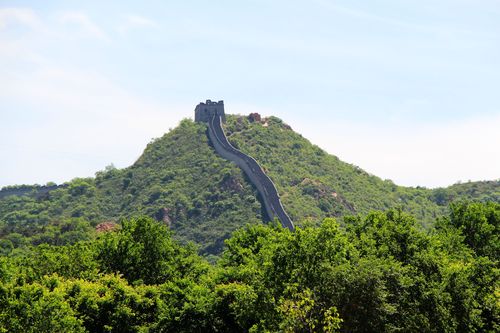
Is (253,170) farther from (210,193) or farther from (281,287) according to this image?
(281,287)

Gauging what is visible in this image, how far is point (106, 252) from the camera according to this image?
64.5m

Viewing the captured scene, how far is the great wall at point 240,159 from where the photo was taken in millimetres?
124650

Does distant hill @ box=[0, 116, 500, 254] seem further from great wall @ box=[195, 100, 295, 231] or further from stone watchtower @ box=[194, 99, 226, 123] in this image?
stone watchtower @ box=[194, 99, 226, 123]

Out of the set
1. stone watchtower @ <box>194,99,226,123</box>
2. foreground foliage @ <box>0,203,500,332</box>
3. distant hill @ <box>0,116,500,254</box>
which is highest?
stone watchtower @ <box>194,99,226,123</box>

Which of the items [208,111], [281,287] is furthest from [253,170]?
[281,287]

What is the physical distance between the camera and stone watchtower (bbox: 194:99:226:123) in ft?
534

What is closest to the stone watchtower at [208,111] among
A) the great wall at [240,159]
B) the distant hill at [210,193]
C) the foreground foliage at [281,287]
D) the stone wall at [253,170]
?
the great wall at [240,159]

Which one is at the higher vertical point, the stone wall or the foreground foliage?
the stone wall

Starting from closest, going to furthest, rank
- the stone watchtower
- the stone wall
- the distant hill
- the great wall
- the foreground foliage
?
1. the foreground foliage
2. the stone wall
3. the great wall
4. the distant hill
5. the stone watchtower

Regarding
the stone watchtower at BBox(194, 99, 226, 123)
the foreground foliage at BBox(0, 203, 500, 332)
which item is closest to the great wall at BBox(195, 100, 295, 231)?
the stone watchtower at BBox(194, 99, 226, 123)

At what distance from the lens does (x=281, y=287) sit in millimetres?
45906

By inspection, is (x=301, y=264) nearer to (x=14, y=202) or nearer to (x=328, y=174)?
(x=328, y=174)

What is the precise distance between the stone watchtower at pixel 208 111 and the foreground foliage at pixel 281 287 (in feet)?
325

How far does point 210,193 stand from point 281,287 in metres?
92.0
